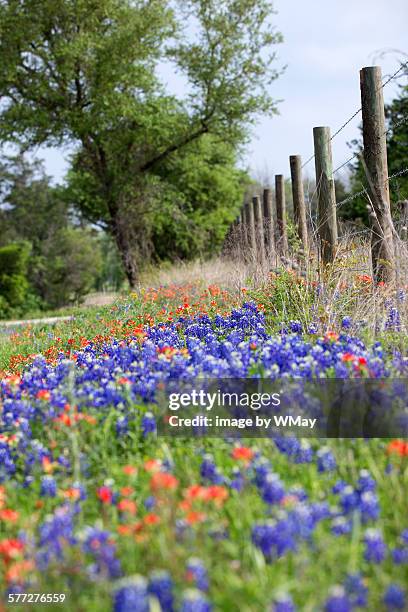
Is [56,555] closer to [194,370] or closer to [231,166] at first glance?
[194,370]

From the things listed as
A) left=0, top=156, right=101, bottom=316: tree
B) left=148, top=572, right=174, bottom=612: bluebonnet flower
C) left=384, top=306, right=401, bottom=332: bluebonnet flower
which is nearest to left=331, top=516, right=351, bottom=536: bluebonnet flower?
left=148, top=572, right=174, bottom=612: bluebonnet flower

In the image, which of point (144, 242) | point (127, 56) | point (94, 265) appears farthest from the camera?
point (94, 265)

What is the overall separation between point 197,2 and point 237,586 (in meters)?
22.1

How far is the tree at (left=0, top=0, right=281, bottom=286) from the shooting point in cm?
2039

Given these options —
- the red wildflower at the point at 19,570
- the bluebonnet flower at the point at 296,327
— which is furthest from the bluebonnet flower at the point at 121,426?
the bluebonnet flower at the point at 296,327

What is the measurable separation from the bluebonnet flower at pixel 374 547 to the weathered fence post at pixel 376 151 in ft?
11.9

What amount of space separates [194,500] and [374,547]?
63 centimetres

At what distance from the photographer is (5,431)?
3738 mm

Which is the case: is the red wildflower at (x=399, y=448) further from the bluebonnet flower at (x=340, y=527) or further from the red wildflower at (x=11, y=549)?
the red wildflower at (x=11, y=549)

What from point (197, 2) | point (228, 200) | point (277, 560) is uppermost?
point (197, 2)

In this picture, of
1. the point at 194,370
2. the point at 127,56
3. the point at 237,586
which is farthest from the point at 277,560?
the point at 127,56

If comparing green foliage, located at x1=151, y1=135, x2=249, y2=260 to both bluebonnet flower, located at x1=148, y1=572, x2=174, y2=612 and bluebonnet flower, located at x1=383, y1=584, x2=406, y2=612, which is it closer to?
bluebonnet flower, located at x1=148, y1=572, x2=174, y2=612

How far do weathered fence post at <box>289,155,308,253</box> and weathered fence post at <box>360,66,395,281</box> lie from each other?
213 cm

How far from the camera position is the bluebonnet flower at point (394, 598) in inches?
78.0
